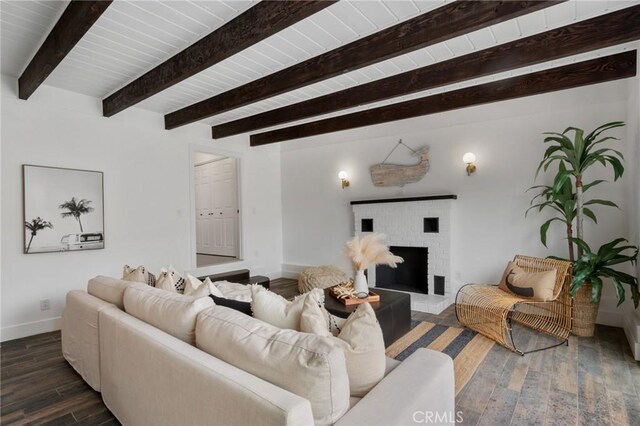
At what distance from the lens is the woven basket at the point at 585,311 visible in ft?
10.0

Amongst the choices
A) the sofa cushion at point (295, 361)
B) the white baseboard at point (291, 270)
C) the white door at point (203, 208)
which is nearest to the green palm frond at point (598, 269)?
the sofa cushion at point (295, 361)

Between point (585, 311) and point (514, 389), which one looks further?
point (585, 311)

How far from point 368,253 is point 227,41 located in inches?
81.2

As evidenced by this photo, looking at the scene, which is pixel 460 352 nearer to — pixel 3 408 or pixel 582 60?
pixel 582 60

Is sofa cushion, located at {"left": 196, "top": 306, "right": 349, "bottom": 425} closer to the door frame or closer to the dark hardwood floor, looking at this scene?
the dark hardwood floor

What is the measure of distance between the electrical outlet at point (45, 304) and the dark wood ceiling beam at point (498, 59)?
3507 mm

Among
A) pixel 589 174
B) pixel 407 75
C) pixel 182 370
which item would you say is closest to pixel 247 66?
pixel 407 75

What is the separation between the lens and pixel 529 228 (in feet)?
12.9

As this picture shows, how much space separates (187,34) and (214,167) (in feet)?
15.4

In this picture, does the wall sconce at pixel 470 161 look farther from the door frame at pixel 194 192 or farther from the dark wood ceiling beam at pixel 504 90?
the door frame at pixel 194 192

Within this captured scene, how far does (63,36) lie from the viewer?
2.29 m

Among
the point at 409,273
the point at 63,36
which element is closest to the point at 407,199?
the point at 409,273

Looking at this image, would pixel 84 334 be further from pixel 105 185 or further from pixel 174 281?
pixel 105 185

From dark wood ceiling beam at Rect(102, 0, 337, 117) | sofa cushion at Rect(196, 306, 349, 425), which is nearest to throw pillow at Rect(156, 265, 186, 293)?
sofa cushion at Rect(196, 306, 349, 425)
